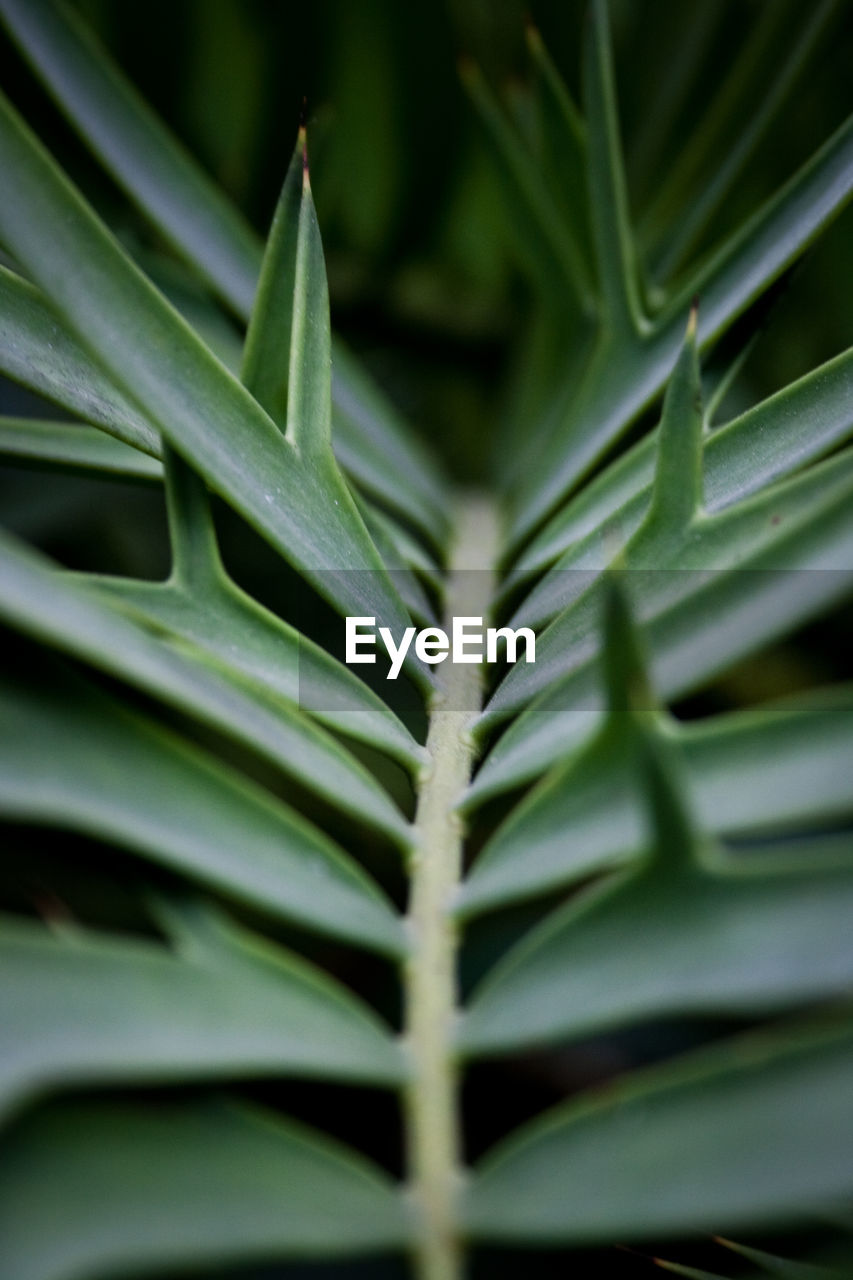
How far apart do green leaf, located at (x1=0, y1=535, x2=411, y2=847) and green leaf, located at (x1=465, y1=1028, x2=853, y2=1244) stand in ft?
0.43

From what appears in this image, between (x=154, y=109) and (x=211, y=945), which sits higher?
(x=154, y=109)

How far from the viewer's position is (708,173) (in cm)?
79

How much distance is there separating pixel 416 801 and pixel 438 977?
0.10 m

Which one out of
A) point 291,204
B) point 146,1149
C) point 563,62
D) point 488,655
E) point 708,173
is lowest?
point 146,1149

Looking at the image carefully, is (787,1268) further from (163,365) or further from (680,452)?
(163,365)

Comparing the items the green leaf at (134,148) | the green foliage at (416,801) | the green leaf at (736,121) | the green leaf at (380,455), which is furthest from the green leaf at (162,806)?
the green leaf at (736,121)

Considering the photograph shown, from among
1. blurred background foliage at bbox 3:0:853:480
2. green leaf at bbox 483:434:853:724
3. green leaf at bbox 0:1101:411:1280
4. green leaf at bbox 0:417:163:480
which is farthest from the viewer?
blurred background foliage at bbox 3:0:853:480

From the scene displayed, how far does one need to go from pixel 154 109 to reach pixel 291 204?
1.59 ft

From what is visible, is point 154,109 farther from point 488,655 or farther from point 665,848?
point 665,848

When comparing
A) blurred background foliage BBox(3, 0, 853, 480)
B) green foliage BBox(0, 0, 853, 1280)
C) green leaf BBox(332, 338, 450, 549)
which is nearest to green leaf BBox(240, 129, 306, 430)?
green foliage BBox(0, 0, 853, 1280)

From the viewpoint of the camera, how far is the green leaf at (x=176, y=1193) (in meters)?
0.23

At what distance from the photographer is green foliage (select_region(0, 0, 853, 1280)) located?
25 cm

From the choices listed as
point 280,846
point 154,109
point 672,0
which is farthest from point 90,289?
point 672,0

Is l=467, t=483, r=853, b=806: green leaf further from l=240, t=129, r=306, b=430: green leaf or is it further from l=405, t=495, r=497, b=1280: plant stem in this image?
l=240, t=129, r=306, b=430: green leaf
